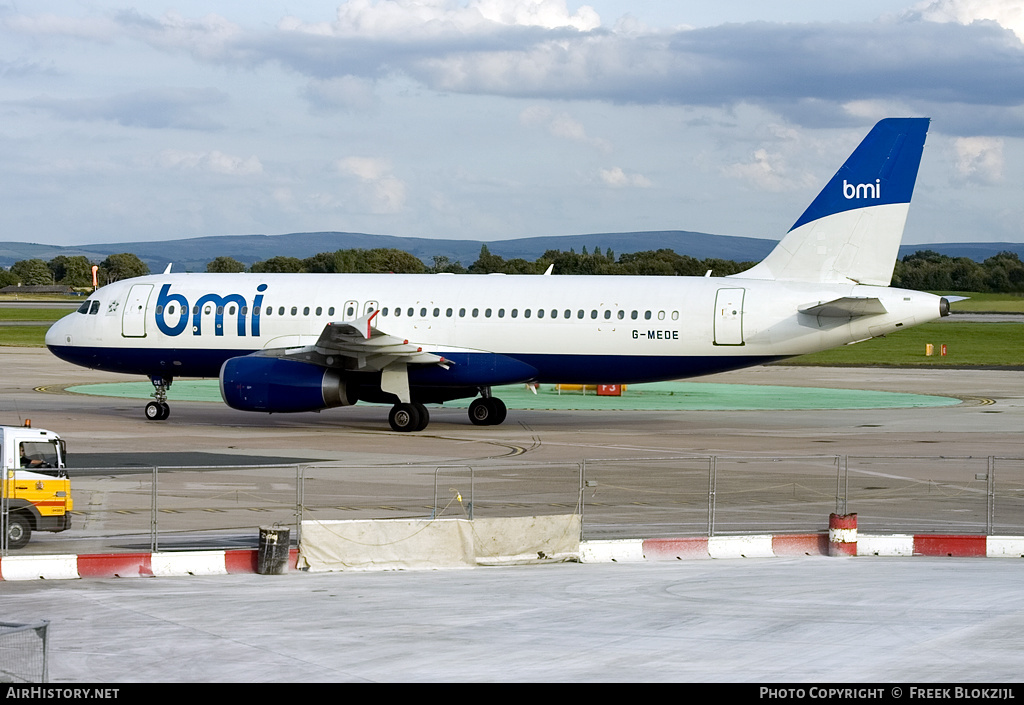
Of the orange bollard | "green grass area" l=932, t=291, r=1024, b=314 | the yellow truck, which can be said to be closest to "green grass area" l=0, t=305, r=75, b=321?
the yellow truck

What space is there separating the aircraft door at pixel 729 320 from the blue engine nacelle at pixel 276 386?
32.1ft

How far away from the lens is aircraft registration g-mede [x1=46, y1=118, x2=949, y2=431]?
106 ft

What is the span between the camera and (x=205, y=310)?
35.9 m

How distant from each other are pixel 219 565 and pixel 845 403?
31.1m

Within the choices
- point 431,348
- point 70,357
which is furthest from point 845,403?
point 70,357

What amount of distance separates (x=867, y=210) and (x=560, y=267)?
273 feet

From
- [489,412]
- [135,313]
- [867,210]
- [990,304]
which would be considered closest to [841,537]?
[867,210]

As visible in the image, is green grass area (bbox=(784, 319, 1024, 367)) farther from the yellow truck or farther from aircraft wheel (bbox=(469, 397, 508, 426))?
the yellow truck

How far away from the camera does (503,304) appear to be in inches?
1350

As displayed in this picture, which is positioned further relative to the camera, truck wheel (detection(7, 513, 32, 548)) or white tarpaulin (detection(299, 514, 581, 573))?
truck wheel (detection(7, 513, 32, 548))

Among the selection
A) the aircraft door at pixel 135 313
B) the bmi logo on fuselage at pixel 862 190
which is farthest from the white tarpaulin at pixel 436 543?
the aircraft door at pixel 135 313

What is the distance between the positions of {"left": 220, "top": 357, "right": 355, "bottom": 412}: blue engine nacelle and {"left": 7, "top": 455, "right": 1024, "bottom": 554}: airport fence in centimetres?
912

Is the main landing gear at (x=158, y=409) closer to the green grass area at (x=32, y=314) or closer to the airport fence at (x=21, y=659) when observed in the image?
the airport fence at (x=21, y=659)
